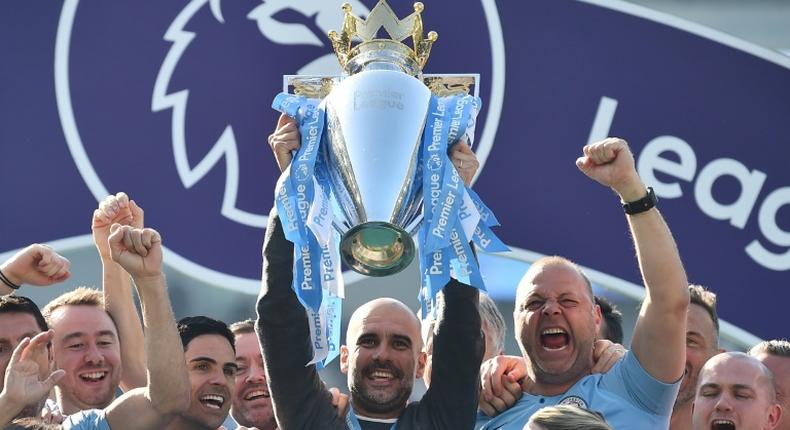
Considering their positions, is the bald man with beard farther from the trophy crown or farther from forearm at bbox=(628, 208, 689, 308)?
the trophy crown

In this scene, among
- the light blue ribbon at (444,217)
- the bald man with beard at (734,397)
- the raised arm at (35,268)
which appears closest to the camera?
the light blue ribbon at (444,217)

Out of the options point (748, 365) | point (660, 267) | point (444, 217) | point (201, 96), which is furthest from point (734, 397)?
point (201, 96)

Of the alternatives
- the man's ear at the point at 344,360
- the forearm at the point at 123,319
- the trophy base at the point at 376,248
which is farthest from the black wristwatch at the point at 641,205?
the forearm at the point at 123,319

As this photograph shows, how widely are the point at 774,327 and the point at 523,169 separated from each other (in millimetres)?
1218

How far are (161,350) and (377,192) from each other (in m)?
0.91

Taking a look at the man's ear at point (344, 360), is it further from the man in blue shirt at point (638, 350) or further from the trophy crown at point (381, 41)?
the trophy crown at point (381, 41)

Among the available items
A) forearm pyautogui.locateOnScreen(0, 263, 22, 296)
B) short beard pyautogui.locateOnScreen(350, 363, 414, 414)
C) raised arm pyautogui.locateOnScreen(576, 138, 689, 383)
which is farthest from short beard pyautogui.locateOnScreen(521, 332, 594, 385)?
forearm pyautogui.locateOnScreen(0, 263, 22, 296)

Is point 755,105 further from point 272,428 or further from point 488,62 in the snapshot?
point 272,428

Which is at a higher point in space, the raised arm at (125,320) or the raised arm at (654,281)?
the raised arm at (654,281)

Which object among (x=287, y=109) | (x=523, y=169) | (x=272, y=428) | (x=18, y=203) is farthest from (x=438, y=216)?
(x=18, y=203)

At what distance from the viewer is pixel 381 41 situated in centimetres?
465

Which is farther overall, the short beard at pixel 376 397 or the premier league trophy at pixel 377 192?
the short beard at pixel 376 397

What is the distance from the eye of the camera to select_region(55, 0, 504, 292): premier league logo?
6742 mm

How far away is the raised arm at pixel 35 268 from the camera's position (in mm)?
5168
